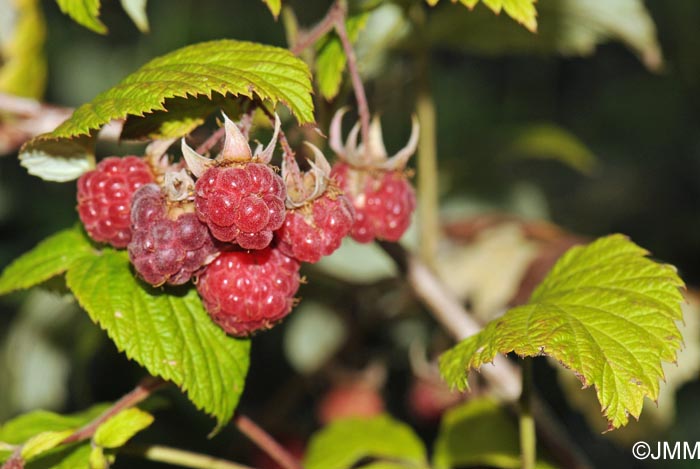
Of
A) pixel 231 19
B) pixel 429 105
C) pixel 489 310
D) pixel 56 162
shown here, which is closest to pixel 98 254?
pixel 56 162

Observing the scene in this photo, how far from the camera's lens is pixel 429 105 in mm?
1545

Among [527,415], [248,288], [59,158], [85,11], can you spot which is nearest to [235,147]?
[248,288]

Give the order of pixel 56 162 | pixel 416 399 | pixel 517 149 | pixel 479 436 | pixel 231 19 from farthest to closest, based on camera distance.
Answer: pixel 231 19, pixel 517 149, pixel 416 399, pixel 479 436, pixel 56 162

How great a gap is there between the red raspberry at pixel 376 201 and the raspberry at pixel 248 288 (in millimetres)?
136

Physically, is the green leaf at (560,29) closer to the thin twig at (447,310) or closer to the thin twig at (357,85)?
the thin twig at (447,310)

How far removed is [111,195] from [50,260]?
182 mm

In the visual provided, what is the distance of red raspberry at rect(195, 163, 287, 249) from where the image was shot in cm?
83

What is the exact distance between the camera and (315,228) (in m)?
0.91

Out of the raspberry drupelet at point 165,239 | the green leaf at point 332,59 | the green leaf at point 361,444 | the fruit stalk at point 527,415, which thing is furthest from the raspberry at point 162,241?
the green leaf at point 361,444

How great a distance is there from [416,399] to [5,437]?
102cm

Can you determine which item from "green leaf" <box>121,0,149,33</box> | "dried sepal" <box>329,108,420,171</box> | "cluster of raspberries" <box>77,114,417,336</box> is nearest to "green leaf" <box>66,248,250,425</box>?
"cluster of raspberries" <box>77,114,417,336</box>

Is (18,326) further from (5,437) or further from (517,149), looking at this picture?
(517,149)

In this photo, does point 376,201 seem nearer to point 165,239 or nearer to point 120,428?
point 165,239

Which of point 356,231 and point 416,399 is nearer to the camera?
point 356,231
